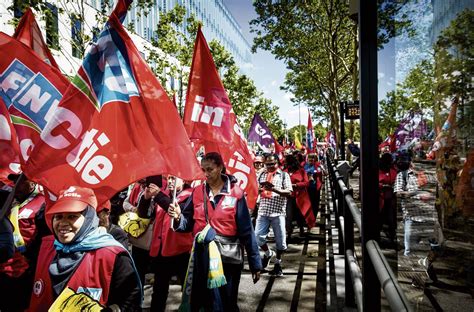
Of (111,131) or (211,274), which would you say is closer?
(111,131)

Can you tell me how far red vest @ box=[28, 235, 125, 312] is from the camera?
2322mm

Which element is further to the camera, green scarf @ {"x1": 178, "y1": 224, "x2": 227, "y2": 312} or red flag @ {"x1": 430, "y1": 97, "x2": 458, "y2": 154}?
green scarf @ {"x1": 178, "y1": 224, "x2": 227, "y2": 312}

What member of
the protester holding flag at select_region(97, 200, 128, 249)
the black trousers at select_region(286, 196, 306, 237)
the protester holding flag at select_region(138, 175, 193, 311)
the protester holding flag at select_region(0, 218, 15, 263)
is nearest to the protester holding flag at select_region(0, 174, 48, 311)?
the protester holding flag at select_region(0, 218, 15, 263)

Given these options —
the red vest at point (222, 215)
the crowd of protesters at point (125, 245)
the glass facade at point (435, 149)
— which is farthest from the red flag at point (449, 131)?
the red vest at point (222, 215)

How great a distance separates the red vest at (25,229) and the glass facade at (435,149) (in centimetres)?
324

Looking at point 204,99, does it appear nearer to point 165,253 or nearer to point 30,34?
point 165,253

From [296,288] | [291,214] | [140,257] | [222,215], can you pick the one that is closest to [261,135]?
[291,214]

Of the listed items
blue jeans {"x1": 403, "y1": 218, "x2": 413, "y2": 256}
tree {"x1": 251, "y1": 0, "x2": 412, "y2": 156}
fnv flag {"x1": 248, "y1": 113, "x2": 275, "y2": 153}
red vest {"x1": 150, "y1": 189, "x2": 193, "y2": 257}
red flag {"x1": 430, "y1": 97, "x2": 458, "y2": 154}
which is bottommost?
red vest {"x1": 150, "y1": 189, "x2": 193, "y2": 257}

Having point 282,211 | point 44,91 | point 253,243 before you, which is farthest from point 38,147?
point 282,211

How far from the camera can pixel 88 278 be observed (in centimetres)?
233

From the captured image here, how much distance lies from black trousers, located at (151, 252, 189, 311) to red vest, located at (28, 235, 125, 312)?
6.56ft

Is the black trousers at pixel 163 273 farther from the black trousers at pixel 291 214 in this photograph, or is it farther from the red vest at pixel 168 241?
the black trousers at pixel 291 214

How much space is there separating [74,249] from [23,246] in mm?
→ 1685

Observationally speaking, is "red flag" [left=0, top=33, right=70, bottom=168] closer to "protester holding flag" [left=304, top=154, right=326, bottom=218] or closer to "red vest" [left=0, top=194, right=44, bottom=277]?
"red vest" [left=0, top=194, right=44, bottom=277]
